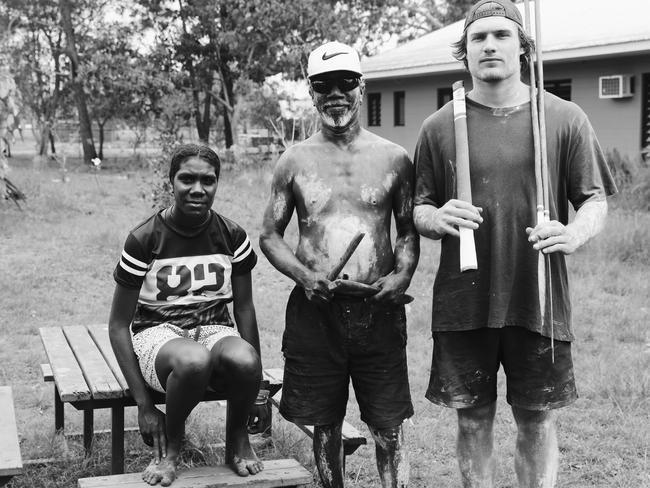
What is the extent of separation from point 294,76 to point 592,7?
7717 millimetres

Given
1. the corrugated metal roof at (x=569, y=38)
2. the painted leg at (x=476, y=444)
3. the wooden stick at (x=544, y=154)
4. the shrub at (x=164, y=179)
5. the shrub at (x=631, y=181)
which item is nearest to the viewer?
the wooden stick at (x=544, y=154)

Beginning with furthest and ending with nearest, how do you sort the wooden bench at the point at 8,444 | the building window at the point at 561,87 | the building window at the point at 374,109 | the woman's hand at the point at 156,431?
1. the building window at the point at 374,109
2. the building window at the point at 561,87
3. the woman's hand at the point at 156,431
4. the wooden bench at the point at 8,444

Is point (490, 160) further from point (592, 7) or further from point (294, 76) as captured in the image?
point (294, 76)

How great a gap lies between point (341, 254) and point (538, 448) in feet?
3.32

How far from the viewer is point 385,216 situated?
10.8ft

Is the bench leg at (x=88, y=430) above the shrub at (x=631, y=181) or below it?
below

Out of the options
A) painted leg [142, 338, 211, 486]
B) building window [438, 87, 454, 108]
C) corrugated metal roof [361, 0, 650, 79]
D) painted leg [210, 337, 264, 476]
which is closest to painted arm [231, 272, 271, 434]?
painted leg [210, 337, 264, 476]

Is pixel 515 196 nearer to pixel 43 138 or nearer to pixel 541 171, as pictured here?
pixel 541 171

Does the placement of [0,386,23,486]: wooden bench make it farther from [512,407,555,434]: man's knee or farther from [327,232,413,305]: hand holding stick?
[512,407,555,434]: man's knee

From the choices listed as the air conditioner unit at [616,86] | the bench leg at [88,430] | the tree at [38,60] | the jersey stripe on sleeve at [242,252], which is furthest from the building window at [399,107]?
the jersey stripe on sleeve at [242,252]

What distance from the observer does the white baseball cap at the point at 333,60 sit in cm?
316

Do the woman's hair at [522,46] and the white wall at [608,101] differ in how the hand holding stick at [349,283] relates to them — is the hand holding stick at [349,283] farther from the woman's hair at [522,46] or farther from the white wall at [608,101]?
the white wall at [608,101]

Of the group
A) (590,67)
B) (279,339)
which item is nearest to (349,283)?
(279,339)

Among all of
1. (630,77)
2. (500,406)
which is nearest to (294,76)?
(630,77)
